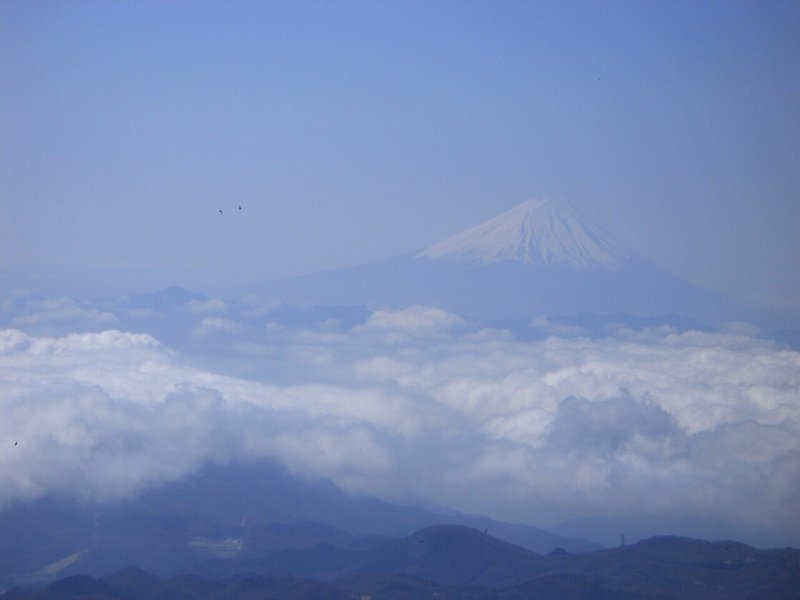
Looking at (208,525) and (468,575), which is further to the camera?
(208,525)

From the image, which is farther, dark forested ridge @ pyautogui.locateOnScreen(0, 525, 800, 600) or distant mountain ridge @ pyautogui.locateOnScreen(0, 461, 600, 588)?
distant mountain ridge @ pyautogui.locateOnScreen(0, 461, 600, 588)

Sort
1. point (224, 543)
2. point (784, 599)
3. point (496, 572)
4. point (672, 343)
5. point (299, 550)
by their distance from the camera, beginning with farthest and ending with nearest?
point (672, 343), point (224, 543), point (299, 550), point (496, 572), point (784, 599)

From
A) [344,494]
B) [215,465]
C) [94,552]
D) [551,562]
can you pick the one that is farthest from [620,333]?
[94,552]

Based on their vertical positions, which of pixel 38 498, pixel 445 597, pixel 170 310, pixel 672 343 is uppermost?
pixel 170 310

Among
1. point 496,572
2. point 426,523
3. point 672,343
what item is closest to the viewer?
point 496,572

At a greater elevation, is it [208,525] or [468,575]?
[208,525]

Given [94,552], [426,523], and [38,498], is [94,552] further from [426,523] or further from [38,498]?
[426,523]

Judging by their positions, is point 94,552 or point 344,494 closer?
point 94,552

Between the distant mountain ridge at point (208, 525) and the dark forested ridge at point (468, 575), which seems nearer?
the dark forested ridge at point (468, 575)
